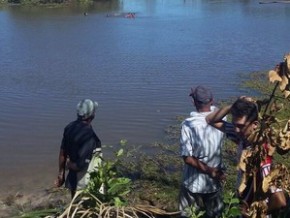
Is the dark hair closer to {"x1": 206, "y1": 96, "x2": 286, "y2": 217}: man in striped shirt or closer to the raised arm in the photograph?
{"x1": 206, "y1": 96, "x2": 286, "y2": 217}: man in striped shirt

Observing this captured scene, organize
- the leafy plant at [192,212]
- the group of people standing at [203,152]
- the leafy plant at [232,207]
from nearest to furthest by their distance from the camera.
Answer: the leafy plant at [232,207] < the leafy plant at [192,212] < the group of people standing at [203,152]

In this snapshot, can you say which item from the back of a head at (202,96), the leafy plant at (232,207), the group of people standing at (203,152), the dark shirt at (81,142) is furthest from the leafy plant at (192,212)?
the dark shirt at (81,142)

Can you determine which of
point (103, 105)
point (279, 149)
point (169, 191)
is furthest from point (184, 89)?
point (279, 149)

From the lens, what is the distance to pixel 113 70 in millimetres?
16156

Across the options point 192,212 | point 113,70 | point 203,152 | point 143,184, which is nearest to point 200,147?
point 203,152

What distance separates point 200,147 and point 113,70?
12208 mm

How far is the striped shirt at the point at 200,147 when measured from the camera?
13.4 feet

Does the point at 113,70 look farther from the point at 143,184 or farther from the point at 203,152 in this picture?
the point at 203,152

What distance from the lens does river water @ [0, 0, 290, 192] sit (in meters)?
9.56

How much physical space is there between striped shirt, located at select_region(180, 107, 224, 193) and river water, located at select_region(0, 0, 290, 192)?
3.64 metres

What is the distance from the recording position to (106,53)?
64.6 ft

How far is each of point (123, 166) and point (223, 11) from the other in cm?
2999

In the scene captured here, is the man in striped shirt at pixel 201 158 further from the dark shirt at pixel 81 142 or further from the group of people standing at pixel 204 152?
the dark shirt at pixel 81 142

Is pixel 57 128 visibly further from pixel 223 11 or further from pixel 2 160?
pixel 223 11
